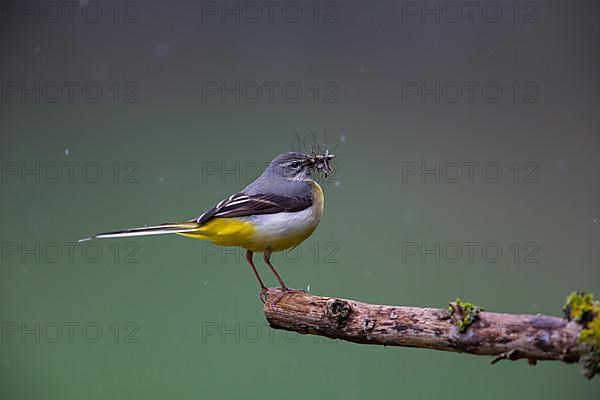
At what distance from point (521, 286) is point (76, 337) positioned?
350 cm

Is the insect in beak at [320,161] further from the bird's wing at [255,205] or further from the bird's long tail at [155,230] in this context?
the bird's long tail at [155,230]

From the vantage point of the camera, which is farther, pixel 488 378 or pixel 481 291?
pixel 481 291

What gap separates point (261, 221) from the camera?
3.88 m

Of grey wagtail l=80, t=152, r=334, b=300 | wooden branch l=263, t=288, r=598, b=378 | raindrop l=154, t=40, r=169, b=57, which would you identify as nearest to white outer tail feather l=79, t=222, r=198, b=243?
grey wagtail l=80, t=152, r=334, b=300

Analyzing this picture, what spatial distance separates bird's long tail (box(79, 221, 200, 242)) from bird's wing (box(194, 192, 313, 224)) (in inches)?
2.2

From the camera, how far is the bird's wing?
3865mm

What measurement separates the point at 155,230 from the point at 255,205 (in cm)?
55

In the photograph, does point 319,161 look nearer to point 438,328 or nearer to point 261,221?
point 261,221

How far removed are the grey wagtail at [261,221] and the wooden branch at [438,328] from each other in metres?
0.39

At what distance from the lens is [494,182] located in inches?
267

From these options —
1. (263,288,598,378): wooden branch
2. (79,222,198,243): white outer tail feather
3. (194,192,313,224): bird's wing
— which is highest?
(194,192,313,224): bird's wing

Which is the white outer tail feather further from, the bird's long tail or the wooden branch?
the wooden branch

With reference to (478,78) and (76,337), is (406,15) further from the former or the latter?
(76,337)

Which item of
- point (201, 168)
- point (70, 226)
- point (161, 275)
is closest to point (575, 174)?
point (201, 168)
